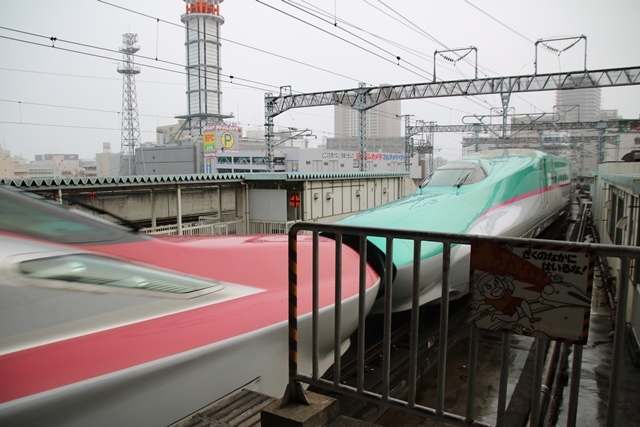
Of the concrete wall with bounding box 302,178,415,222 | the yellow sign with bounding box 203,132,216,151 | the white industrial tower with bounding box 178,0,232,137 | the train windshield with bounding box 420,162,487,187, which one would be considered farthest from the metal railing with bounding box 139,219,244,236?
the white industrial tower with bounding box 178,0,232,137

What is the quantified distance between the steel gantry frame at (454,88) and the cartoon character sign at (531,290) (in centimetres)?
2103

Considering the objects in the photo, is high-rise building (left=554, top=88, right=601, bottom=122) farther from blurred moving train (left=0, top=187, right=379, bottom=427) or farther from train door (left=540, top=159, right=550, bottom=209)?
blurred moving train (left=0, top=187, right=379, bottom=427)

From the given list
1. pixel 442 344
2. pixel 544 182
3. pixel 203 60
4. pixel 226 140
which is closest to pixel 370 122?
pixel 203 60

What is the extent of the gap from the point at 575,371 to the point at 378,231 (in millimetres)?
1075

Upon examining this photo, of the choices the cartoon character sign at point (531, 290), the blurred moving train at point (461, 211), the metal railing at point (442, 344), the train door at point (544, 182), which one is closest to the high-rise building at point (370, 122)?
the train door at point (544, 182)

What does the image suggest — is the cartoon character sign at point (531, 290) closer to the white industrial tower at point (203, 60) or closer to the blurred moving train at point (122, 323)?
the blurred moving train at point (122, 323)

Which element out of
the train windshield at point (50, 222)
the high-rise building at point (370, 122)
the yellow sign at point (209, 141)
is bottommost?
the train windshield at point (50, 222)

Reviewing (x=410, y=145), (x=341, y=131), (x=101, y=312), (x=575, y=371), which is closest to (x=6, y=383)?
(x=101, y=312)

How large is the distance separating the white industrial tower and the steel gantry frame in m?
49.4

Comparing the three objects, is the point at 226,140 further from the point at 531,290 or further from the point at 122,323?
the point at 531,290

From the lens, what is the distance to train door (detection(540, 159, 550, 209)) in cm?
1052

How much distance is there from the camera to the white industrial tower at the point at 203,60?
232 ft

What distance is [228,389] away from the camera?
9.62 feet

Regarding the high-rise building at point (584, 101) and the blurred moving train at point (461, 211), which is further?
the high-rise building at point (584, 101)
